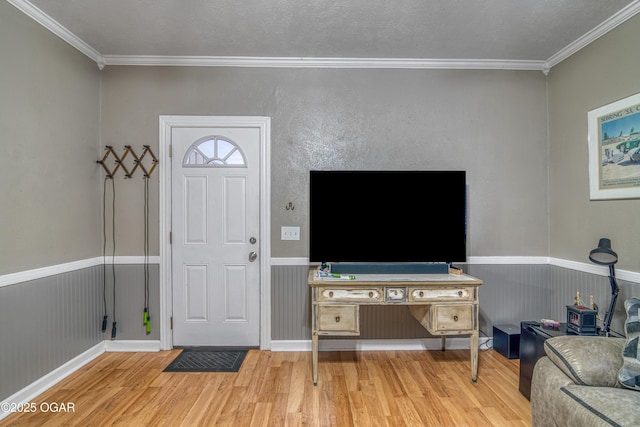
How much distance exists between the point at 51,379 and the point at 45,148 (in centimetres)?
172

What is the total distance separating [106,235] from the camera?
302cm

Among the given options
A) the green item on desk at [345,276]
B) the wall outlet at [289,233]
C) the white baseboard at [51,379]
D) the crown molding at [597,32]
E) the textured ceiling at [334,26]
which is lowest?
the white baseboard at [51,379]

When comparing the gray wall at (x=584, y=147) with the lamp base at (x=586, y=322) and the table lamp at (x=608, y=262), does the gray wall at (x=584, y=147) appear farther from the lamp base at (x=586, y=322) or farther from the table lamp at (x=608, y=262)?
the lamp base at (x=586, y=322)

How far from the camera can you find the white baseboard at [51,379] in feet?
6.98

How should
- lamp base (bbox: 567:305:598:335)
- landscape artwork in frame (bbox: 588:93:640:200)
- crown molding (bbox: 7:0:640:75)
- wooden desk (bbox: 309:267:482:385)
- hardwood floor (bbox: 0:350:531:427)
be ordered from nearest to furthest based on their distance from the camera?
hardwood floor (bbox: 0:350:531:427)
lamp base (bbox: 567:305:598:335)
landscape artwork in frame (bbox: 588:93:640:200)
wooden desk (bbox: 309:267:482:385)
crown molding (bbox: 7:0:640:75)

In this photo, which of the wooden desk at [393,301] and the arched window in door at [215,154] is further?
the arched window in door at [215,154]

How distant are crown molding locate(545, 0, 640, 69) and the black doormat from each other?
389cm

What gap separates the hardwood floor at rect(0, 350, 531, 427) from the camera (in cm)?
204

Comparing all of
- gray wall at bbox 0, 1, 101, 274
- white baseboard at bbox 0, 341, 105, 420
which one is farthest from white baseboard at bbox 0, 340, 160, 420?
gray wall at bbox 0, 1, 101, 274

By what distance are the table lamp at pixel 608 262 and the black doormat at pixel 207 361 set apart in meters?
2.73

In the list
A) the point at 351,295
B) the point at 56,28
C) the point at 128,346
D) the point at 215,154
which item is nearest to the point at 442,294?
the point at 351,295

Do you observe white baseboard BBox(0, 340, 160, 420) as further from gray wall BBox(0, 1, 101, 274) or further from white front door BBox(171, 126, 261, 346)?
gray wall BBox(0, 1, 101, 274)

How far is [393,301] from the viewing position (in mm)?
2434

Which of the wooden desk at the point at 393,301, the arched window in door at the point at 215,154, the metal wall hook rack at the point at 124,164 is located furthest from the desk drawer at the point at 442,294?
the metal wall hook rack at the point at 124,164
